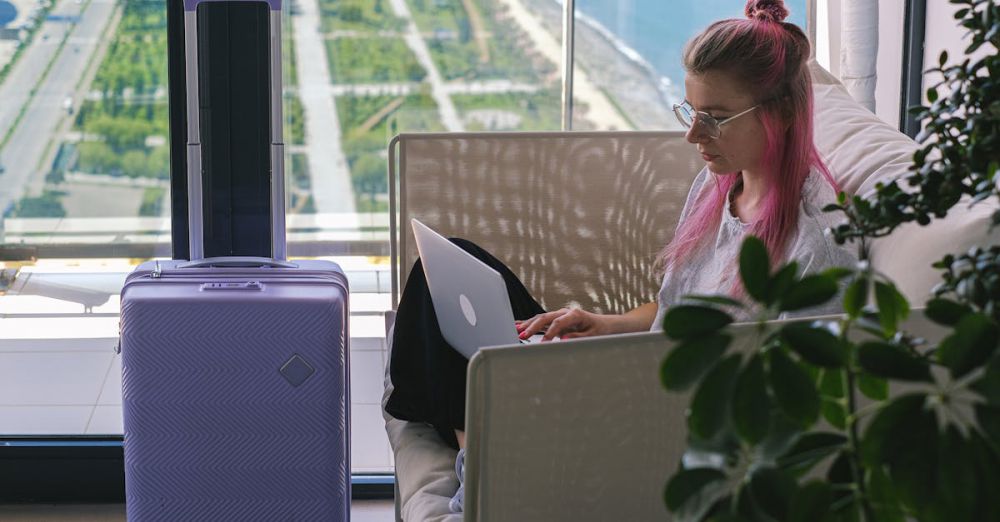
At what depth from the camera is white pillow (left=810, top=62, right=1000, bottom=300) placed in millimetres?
1398

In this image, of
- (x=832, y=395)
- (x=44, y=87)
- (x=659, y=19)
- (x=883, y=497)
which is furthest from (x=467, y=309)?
(x=44, y=87)

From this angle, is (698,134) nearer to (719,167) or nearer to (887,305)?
(719,167)

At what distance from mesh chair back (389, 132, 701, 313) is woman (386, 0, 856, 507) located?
227 mm

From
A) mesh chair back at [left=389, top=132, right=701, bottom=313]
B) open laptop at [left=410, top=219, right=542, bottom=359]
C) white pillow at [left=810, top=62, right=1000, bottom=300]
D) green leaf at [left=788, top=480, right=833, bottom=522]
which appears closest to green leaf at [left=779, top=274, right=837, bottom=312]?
Answer: green leaf at [left=788, top=480, right=833, bottom=522]

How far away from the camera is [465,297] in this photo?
→ 177 cm

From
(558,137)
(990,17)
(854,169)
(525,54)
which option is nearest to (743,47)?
(854,169)

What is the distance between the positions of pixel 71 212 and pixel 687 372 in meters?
2.28

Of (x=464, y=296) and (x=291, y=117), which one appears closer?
(x=464, y=296)

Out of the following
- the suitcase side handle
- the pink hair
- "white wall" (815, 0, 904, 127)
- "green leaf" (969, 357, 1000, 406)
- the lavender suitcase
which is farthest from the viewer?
"white wall" (815, 0, 904, 127)

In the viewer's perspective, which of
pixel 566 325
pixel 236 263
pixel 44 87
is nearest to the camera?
pixel 566 325

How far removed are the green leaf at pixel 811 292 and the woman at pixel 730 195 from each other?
89cm

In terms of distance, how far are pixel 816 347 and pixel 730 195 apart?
4.23ft

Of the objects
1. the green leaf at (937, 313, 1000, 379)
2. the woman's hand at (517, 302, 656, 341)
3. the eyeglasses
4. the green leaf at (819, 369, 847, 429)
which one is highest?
the eyeglasses

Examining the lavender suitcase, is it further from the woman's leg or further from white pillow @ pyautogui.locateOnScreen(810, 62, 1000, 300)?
white pillow @ pyautogui.locateOnScreen(810, 62, 1000, 300)
